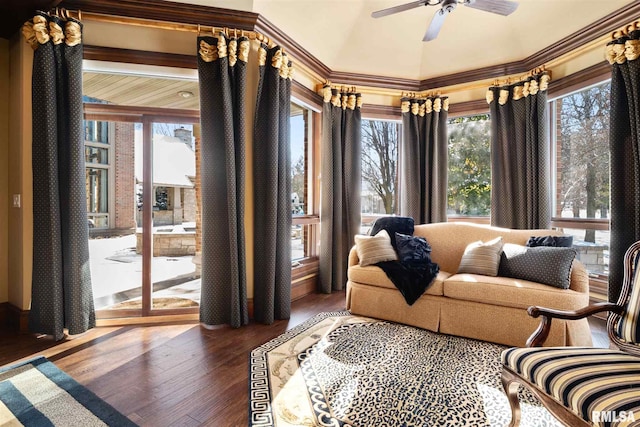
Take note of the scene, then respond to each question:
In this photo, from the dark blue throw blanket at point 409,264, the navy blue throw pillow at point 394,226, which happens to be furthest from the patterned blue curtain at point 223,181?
the navy blue throw pillow at point 394,226

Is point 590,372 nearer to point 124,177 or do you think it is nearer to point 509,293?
point 509,293

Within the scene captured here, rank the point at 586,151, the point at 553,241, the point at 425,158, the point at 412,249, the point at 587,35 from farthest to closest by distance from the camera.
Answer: the point at 425,158 < the point at 586,151 < the point at 587,35 < the point at 412,249 < the point at 553,241

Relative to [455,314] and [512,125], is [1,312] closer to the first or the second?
[455,314]

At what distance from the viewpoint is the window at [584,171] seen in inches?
139

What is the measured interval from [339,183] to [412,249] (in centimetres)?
149

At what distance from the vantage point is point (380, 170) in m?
4.98

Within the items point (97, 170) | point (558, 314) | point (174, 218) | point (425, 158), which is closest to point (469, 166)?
point (425, 158)

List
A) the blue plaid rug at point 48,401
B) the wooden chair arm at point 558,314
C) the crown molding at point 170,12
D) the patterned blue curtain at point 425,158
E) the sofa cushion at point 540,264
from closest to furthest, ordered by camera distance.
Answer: the wooden chair arm at point 558,314, the blue plaid rug at point 48,401, the sofa cushion at point 540,264, the crown molding at point 170,12, the patterned blue curtain at point 425,158

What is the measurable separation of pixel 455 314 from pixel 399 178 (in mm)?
2568

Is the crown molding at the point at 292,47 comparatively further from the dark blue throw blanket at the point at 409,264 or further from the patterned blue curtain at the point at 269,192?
the dark blue throw blanket at the point at 409,264

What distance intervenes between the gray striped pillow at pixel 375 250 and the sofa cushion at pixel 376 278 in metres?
0.08

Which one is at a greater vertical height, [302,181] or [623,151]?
[623,151]

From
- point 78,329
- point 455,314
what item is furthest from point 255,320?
point 455,314
